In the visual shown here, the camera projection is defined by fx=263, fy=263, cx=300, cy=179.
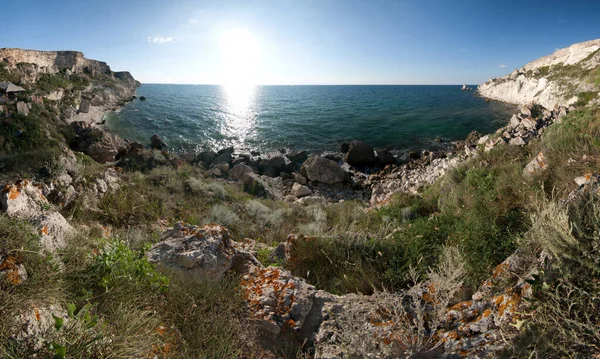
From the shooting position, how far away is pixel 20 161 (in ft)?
21.7

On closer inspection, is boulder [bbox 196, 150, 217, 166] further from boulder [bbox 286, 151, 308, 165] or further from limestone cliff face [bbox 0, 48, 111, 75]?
limestone cliff face [bbox 0, 48, 111, 75]

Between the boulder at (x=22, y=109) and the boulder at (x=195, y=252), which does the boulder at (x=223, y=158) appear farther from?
the boulder at (x=195, y=252)

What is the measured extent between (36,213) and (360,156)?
20.0m

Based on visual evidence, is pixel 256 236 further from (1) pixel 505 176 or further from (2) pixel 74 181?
(1) pixel 505 176

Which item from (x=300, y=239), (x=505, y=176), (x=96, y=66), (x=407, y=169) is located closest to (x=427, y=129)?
(x=407, y=169)

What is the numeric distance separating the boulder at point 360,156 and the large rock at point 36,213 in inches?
761

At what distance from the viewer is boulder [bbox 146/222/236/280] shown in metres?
3.49

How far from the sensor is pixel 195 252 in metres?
3.64

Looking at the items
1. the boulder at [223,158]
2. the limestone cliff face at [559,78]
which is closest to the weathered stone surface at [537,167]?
the boulder at [223,158]

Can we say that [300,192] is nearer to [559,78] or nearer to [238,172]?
[238,172]

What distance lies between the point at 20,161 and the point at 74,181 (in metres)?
2.02

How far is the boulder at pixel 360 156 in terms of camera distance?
21531 mm

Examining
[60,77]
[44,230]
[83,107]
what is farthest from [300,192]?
[60,77]

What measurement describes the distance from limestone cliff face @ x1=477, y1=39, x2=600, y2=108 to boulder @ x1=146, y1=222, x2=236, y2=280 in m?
39.4
